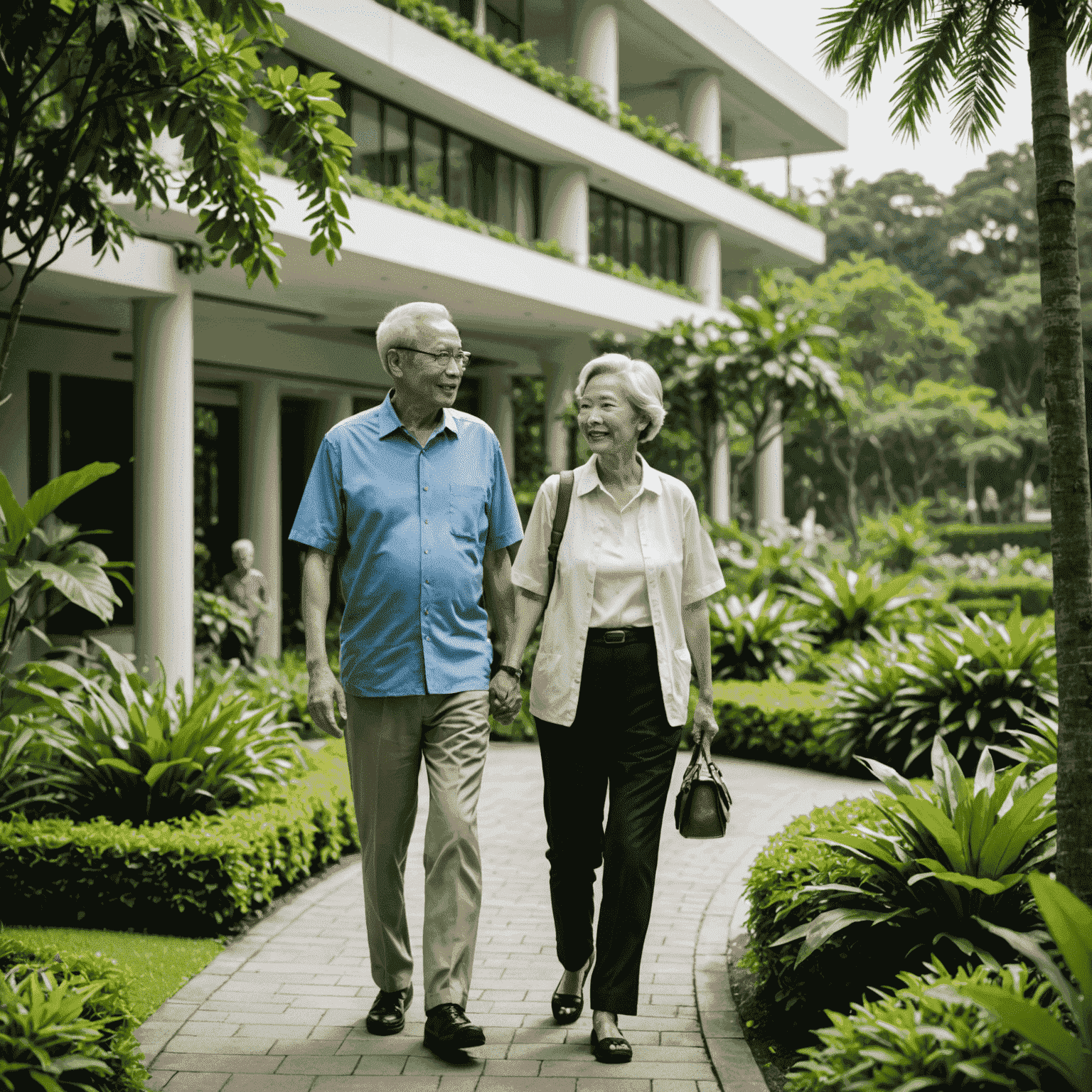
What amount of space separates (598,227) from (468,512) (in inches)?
799

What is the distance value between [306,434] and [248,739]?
53.4 ft

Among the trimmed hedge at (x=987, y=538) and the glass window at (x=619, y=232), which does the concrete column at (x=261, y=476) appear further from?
the trimmed hedge at (x=987, y=538)

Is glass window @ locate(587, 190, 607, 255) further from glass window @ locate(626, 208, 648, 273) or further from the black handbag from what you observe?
the black handbag

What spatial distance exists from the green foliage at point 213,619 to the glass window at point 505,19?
12.3 metres

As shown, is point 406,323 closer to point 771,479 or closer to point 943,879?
point 943,879

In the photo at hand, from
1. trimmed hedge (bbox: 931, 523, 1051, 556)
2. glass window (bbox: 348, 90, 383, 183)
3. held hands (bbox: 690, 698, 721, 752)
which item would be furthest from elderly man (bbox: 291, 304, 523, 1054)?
trimmed hedge (bbox: 931, 523, 1051, 556)

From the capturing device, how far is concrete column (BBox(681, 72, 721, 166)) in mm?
26609

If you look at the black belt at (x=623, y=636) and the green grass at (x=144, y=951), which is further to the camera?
the green grass at (x=144, y=951)

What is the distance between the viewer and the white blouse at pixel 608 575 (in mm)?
4039

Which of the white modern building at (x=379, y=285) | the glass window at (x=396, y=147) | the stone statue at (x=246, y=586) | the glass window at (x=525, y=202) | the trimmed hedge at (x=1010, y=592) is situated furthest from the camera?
the trimmed hedge at (x=1010, y=592)

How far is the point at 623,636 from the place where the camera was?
4035 millimetres

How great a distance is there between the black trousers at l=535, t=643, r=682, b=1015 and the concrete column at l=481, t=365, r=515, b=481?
1983cm

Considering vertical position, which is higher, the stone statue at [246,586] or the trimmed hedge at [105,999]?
the stone statue at [246,586]

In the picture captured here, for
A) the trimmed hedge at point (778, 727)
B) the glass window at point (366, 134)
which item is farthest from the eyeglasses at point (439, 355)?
the glass window at point (366, 134)
